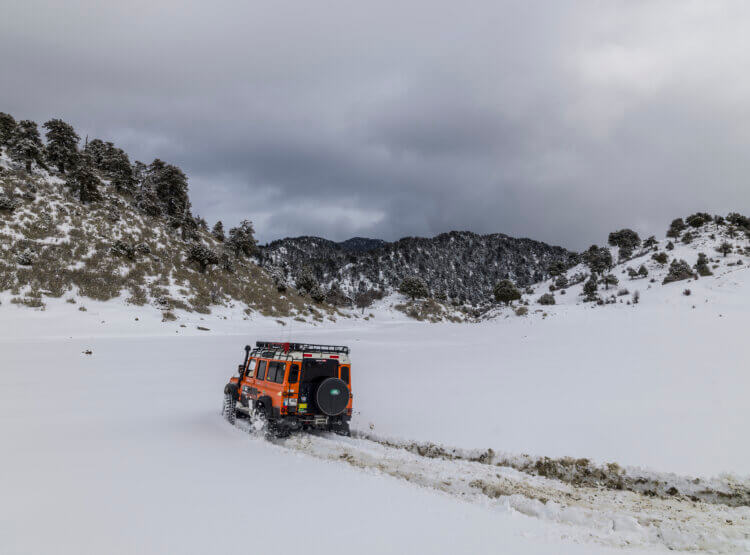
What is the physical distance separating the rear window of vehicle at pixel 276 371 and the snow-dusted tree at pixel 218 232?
6095 cm

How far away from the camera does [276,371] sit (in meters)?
11.0

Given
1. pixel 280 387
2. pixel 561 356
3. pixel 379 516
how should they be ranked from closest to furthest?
pixel 379 516 → pixel 280 387 → pixel 561 356

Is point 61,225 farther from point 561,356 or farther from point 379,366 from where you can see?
point 561,356

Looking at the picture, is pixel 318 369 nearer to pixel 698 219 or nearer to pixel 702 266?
pixel 702 266

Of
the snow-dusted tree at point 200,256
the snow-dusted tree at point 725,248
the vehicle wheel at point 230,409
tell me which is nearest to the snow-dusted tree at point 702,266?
the snow-dusted tree at point 725,248

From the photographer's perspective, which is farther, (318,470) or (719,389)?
(719,389)

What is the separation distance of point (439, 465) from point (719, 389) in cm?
957

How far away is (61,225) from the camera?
40188 millimetres

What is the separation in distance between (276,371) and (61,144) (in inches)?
2229

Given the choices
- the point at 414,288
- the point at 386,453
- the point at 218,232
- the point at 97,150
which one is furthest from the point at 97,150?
the point at 386,453

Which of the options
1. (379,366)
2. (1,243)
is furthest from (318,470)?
(1,243)

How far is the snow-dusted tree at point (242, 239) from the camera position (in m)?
62.8

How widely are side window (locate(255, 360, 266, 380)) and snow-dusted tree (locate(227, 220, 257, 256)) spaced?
5456 cm

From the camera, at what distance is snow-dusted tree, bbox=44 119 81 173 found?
47.7m
